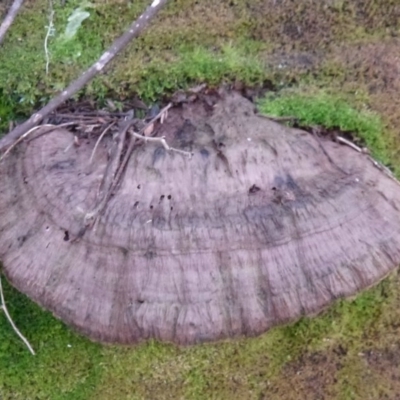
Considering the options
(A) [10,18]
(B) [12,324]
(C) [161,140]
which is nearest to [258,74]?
(C) [161,140]

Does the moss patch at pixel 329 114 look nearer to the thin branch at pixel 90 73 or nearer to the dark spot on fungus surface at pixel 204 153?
the dark spot on fungus surface at pixel 204 153

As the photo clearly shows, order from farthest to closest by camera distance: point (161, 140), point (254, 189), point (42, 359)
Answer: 1. point (42, 359)
2. point (161, 140)
3. point (254, 189)

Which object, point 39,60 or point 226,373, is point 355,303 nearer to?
point 226,373

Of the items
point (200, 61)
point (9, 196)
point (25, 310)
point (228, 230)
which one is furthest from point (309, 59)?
point (25, 310)

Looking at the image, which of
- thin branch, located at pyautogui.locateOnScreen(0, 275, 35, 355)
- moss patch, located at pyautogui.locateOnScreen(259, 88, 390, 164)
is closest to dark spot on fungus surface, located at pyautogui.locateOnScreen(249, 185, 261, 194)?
moss patch, located at pyautogui.locateOnScreen(259, 88, 390, 164)

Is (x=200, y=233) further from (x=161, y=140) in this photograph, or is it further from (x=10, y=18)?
(x=10, y=18)

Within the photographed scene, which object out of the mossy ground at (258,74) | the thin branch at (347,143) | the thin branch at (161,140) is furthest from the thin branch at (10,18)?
the thin branch at (347,143)
